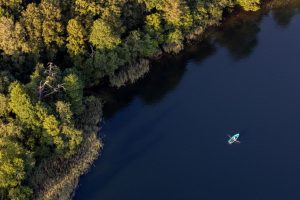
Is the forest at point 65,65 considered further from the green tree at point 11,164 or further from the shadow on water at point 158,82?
the shadow on water at point 158,82

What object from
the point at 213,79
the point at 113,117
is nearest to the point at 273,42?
the point at 213,79

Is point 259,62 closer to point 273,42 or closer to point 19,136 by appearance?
point 273,42

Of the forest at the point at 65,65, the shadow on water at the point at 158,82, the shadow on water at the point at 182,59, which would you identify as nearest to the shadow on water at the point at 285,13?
the shadow on water at the point at 182,59

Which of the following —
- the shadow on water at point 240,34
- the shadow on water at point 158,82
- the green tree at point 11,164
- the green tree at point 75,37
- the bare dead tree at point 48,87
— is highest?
the green tree at point 75,37

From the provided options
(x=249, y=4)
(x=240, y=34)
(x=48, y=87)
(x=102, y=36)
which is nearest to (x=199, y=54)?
(x=240, y=34)

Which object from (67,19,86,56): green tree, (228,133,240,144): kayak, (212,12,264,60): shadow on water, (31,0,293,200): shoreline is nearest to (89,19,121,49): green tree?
(67,19,86,56): green tree

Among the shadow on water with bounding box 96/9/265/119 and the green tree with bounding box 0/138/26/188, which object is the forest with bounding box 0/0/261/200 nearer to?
the green tree with bounding box 0/138/26/188

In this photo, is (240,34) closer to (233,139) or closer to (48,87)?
(233,139)
